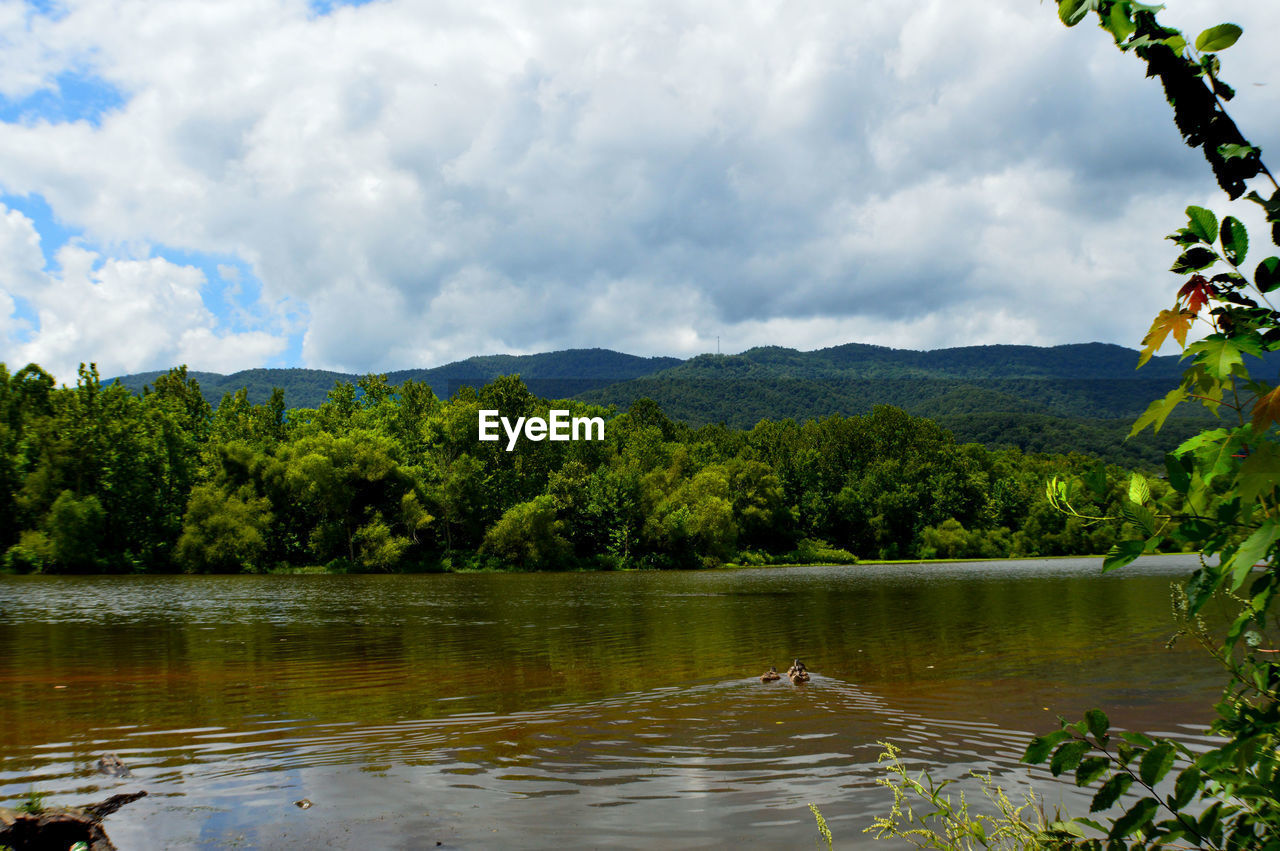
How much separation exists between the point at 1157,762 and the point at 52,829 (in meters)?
8.13

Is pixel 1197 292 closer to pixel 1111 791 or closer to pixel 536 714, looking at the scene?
pixel 1111 791

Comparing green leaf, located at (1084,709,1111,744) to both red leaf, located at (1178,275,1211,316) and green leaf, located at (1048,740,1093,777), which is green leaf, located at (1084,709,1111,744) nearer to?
green leaf, located at (1048,740,1093,777)

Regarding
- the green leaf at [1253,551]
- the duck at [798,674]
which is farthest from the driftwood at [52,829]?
the duck at [798,674]

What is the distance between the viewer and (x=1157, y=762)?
2162mm

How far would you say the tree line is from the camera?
66.8 metres

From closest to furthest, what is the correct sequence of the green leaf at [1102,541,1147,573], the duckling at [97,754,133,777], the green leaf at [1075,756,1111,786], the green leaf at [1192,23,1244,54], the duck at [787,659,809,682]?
the green leaf at [1192,23,1244,54]
the green leaf at [1102,541,1147,573]
the green leaf at [1075,756,1111,786]
the duckling at [97,754,133,777]
the duck at [787,659,809,682]

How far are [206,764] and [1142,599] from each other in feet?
134

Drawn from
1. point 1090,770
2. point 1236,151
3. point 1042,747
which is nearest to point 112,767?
point 1042,747

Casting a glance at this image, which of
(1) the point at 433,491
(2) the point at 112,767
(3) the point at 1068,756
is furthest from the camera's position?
(1) the point at 433,491

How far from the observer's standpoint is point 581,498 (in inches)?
3226

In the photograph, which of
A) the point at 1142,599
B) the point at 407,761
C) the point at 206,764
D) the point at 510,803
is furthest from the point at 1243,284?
the point at 1142,599

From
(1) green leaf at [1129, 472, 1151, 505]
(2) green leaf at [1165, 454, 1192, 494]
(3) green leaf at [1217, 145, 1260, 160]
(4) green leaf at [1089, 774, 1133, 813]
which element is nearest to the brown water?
(4) green leaf at [1089, 774, 1133, 813]

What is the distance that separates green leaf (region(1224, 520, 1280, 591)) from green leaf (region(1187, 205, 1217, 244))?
764 mm

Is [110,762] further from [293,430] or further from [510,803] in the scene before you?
[293,430]
